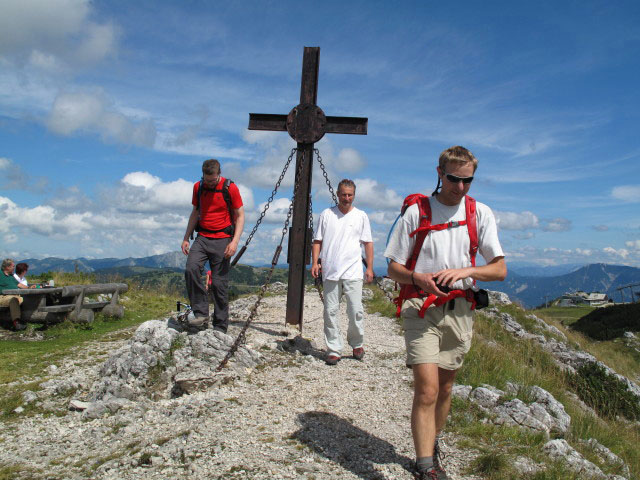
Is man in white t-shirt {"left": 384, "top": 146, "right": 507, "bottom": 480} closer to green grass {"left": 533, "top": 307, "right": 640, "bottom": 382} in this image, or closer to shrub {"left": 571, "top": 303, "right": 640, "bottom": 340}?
green grass {"left": 533, "top": 307, "right": 640, "bottom": 382}

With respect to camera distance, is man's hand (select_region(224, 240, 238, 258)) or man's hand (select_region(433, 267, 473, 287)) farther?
man's hand (select_region(224, 240, 238, 258))

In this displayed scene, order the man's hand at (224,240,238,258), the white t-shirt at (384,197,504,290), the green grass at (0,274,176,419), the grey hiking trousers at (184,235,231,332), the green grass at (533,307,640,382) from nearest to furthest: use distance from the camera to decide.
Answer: the white t-shirt at (384,197,504,290) → the green grass at (0,274,176,419) → the grey hiking trousers at (184,235,231,332) → the man's hand at (224,240,238,258) → the green grass at (533,307,640,382)

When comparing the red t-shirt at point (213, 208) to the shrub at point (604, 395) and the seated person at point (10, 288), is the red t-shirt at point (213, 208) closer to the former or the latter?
the seated person at point (10, 288)

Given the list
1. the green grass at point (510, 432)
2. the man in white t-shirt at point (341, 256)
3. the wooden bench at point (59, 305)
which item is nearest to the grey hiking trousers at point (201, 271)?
the man in white t-shirt at point (341, 256)

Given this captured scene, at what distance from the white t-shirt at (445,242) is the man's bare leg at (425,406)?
0.62 m

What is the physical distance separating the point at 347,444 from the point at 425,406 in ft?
4.02

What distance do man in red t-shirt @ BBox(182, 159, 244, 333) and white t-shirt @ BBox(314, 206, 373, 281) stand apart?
1.20 meters

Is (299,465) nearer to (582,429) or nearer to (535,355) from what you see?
(582,429)

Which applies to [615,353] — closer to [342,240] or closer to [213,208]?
[342,240]

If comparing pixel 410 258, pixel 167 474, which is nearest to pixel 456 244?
pixel 410 258

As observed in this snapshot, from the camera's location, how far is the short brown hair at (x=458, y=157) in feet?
10.6

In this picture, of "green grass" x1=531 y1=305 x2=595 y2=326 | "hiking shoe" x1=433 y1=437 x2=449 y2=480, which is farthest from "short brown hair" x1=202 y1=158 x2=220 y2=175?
"green grass" x1=531 y1=305 x2=595 y2=326

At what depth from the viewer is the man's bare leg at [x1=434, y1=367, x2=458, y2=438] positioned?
3443 millimetres

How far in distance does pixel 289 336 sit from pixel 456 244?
5.03m
